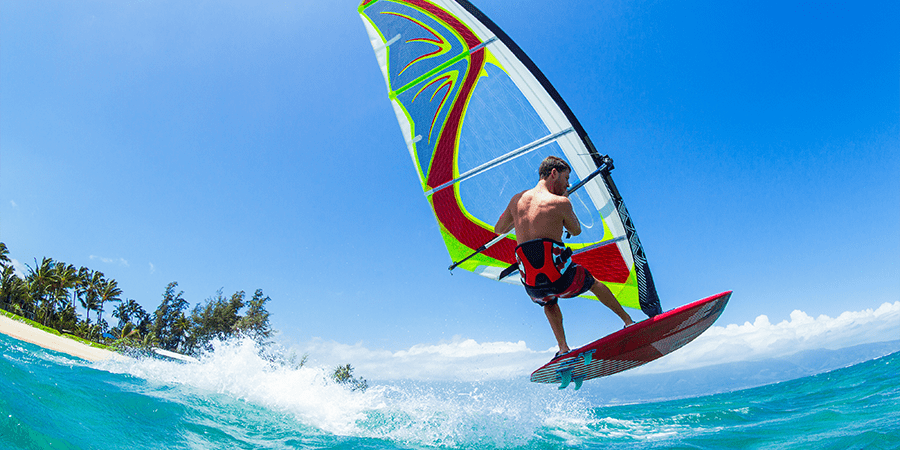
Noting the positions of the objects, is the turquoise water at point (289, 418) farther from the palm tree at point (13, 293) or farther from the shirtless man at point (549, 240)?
the palm tree at point (13, 293)

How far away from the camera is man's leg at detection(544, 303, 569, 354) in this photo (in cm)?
384

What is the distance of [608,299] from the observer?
12.5 feet

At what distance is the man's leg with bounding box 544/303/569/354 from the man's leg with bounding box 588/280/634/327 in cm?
41

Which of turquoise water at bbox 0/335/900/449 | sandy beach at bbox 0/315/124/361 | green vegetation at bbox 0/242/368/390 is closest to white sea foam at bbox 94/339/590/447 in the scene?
turquoise water at bbox 0/335/900/449

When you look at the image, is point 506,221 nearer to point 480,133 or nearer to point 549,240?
point 549,240

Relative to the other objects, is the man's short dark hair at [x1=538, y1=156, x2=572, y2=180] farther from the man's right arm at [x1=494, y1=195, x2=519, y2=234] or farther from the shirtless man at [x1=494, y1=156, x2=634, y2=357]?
the man's right arm at [x1=494, y1=195, x2=519, y2=234]

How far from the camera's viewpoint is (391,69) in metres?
5.57

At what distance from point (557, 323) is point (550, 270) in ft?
2.46

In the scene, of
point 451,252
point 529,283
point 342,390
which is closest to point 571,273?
point 529,283

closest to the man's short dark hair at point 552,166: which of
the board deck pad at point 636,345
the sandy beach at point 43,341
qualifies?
the board deck pad at point 636,345

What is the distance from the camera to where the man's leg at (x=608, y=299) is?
145 inches

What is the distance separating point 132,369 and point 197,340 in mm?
42299

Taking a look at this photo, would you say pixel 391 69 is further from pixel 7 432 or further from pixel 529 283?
pixel 7 432

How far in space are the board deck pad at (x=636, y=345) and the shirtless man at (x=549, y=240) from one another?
0.44 m
